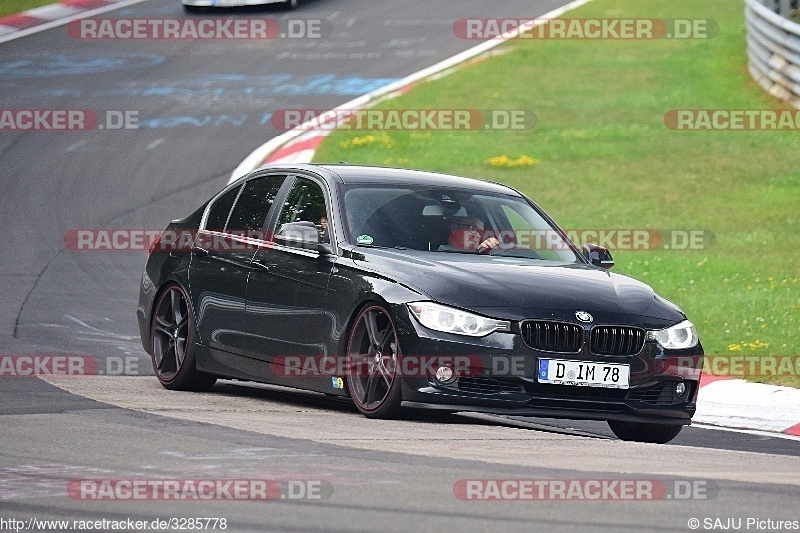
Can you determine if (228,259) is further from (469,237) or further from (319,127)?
(319,127)

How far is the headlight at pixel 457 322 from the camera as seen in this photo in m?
8.97

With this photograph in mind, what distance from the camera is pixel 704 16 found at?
3334 cm

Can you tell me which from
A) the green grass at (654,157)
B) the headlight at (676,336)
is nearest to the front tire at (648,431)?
the headlight at (676,336)

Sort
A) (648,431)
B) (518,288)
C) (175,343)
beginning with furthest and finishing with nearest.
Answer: (175,343) < (648,431) < (518,288)

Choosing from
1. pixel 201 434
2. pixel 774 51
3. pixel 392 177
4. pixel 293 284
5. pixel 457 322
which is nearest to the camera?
pixel 201 434

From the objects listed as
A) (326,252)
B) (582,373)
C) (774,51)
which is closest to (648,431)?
(582,373)

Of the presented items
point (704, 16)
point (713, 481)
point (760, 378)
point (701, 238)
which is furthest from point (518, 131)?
point (713, 481)

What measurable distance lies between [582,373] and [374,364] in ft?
3.79

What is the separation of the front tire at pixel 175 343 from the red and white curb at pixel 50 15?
2053 centimetres

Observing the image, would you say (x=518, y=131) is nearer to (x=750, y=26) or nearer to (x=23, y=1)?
(x=750, y=26)

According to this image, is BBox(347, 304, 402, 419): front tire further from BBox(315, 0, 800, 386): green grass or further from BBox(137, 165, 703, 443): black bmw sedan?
BBox(315, 0, 800, 386): green grass

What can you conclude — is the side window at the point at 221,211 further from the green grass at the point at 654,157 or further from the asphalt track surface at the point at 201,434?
the green grass at the point at 654,157

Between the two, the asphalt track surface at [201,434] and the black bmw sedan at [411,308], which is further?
the black bmw sedan at [411,308]

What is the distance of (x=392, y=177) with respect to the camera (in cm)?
1050
